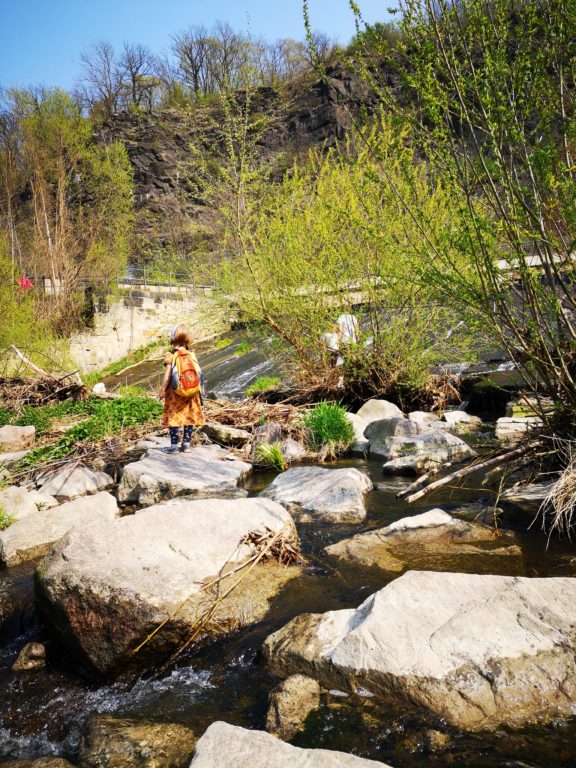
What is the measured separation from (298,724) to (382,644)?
0.51 metres

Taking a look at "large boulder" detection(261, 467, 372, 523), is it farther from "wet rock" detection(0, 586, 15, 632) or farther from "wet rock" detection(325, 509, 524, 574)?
"wet rock" detection(0, 586, 15, 632)

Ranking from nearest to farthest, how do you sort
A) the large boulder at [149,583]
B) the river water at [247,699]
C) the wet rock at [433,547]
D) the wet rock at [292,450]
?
the river water at [247,699]
the large boulder at [149,583]
the wet rock at [433,547]
the wet rock at [292,450]

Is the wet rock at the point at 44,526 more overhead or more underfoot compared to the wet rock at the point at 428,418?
more overhead

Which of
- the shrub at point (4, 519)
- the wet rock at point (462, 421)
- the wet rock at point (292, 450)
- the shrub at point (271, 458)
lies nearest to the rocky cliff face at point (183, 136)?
the wet rock at point (462, 421)

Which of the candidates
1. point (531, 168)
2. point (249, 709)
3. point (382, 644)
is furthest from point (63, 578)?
point (531, 168)

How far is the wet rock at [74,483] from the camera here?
6.80 metres

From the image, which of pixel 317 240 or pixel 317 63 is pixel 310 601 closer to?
pixel 317 63

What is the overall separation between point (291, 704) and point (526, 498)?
2872mm

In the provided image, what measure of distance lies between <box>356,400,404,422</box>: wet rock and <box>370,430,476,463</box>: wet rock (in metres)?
1.50

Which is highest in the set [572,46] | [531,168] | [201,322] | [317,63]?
[317,63]

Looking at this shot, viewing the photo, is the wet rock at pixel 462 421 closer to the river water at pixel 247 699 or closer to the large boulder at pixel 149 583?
the river water at pixel 247 699

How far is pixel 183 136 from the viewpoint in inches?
2000

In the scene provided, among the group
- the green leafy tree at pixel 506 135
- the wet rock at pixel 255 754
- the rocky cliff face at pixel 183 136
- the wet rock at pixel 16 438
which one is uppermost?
the rocky cliff face at pixel 183 136

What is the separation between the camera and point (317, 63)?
461 centimetres
